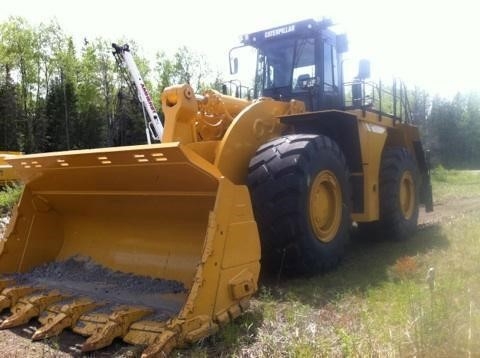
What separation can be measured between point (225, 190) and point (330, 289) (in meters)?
1.71

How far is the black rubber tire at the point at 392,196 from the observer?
7273mm

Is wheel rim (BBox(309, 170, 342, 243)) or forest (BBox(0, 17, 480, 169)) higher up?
forest (BBox(0, 17, 480, 169))

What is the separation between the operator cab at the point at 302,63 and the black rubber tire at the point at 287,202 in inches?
74.7

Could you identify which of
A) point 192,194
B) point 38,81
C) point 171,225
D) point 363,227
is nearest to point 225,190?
point 192,194

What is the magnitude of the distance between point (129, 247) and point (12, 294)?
1.10 metres

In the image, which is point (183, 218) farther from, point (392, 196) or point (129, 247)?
point (392, 196)

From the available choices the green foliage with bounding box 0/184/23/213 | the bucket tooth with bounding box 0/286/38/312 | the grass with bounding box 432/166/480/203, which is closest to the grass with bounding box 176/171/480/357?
the bucket tooth with bounding box 0/286/38/312

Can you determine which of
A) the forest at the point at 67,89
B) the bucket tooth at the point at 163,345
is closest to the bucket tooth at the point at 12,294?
the bucket tooth at the point at 163,345

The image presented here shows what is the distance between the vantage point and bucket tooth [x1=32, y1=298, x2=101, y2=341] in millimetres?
3781

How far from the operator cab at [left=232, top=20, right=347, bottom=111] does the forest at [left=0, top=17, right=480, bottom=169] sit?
28856 millimetres

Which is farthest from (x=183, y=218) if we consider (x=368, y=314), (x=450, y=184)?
(x=450, y=184)

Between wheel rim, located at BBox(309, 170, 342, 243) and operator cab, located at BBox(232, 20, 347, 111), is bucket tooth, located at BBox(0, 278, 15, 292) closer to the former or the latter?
wheel rim, located at BBox(309, 170, 342, 243)

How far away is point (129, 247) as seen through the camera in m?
5.00

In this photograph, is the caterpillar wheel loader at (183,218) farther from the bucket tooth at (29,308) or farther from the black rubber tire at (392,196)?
the black rubber tire at (392,196)
